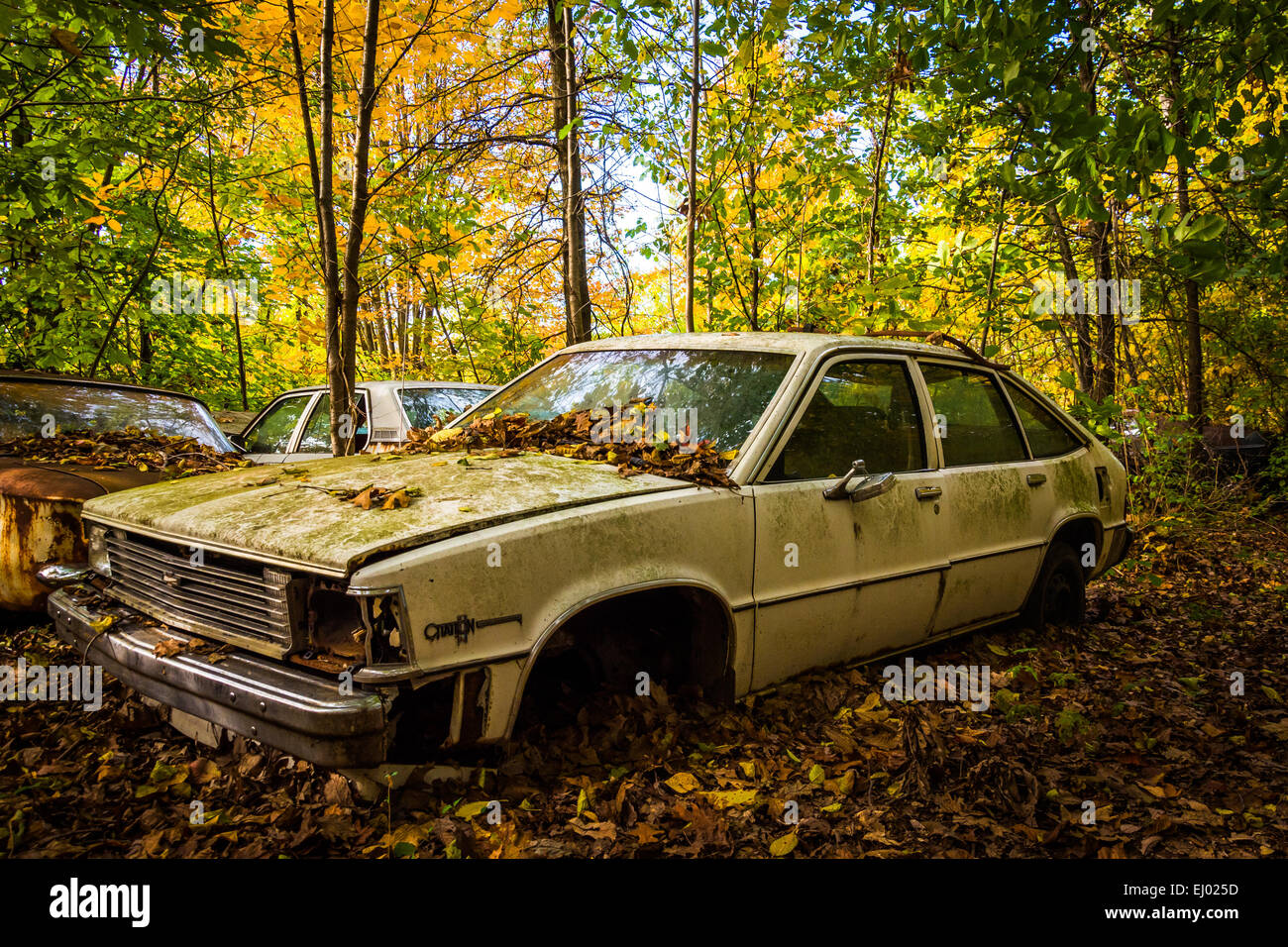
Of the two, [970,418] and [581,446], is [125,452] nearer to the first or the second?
[581,446]

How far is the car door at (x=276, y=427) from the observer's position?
6777mm

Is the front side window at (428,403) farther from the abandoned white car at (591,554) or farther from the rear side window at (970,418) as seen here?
the rear side window at (970,418)

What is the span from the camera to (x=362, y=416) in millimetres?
6125

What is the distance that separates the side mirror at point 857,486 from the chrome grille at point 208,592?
6.39 ft

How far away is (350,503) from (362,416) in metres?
4.22

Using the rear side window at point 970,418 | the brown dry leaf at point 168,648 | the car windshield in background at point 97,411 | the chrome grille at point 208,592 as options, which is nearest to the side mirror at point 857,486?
the rear side window at point 970,418

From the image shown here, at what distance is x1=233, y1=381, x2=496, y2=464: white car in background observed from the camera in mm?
5914

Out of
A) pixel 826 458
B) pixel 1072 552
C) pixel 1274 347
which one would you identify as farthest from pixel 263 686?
pixel 1274 347

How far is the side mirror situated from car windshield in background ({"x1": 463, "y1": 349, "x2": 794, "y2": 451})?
42cm

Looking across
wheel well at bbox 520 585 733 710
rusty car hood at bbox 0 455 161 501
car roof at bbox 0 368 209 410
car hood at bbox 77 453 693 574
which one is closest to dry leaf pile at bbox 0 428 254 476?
rusty car hood at bbox 0 455 161 501

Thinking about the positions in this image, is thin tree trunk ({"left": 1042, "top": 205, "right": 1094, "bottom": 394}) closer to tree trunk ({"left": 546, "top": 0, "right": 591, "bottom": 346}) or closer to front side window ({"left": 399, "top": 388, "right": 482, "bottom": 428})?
tree trunk ({"left": 546, "top": 0, "right": 591, "bottom": 346})

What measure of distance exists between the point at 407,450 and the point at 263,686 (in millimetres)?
1484
